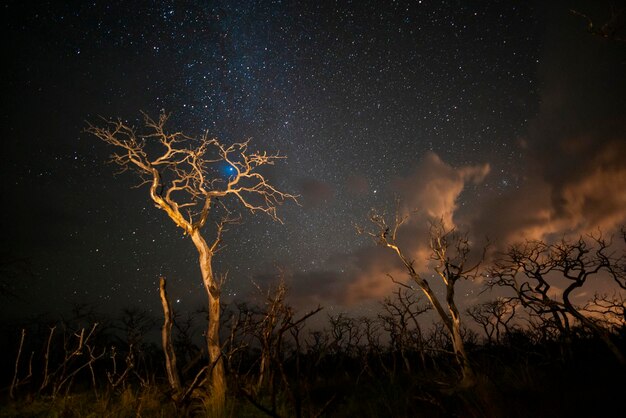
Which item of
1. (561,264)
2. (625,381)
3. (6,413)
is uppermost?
(561,264)

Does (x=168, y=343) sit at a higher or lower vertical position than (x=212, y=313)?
lower

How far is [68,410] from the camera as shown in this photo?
7.61 m

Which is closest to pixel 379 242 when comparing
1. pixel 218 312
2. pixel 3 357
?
pixel 218 312

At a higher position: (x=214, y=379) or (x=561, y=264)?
(x=561, y=264)

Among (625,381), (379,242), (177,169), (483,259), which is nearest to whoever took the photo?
(625,381)

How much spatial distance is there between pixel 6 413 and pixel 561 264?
17.5m

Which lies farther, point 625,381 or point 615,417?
point 625,381

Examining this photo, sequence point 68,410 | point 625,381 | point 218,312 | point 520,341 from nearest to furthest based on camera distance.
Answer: point 68,410
point 625,381
point 218,312
point 520,341

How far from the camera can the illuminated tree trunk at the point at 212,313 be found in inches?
335

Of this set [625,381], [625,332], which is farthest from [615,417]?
[625,332]

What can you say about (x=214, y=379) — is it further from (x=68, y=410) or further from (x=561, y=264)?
(x=561, y=264)

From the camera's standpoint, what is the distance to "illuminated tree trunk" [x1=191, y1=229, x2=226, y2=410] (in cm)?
851

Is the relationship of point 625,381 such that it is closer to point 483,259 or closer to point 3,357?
point 483,259

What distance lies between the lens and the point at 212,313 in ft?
31.9
